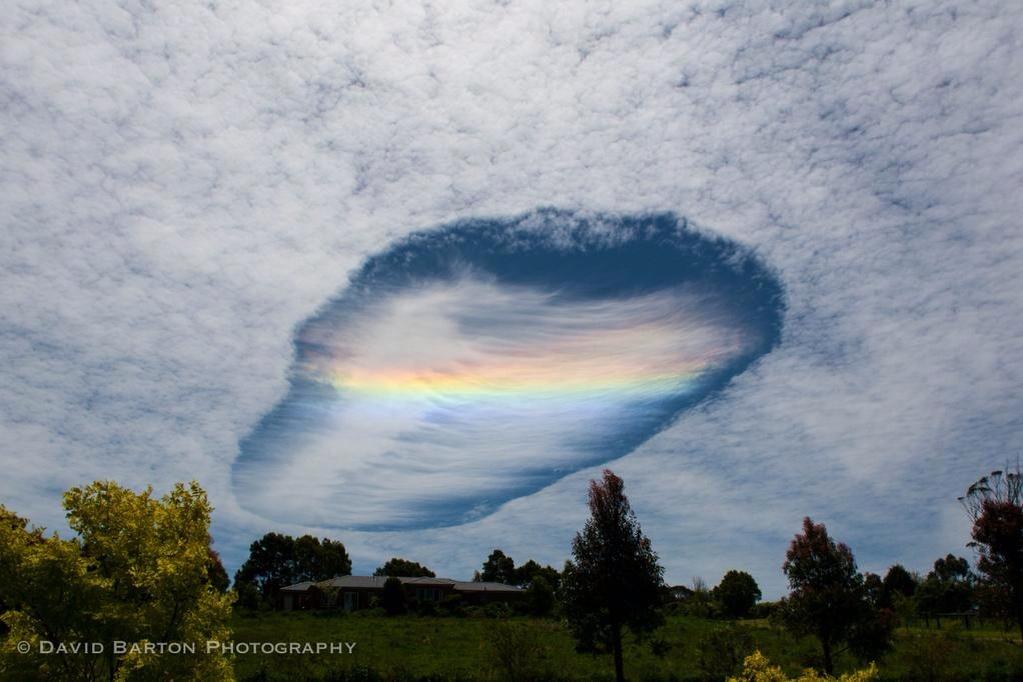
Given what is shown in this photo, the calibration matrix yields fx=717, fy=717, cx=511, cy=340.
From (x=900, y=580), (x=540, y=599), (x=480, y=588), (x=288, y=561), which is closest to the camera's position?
(x=540, y=599)

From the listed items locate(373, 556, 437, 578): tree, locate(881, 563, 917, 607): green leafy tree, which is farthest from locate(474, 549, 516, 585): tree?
locate(881, 563, 917, 607): green leafy tree

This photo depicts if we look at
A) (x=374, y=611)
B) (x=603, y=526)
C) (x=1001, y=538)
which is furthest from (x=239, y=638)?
(x=1001, y=538)

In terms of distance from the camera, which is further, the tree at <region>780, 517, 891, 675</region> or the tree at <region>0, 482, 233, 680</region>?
the tree at <region>780, 517, 891, 675</region>

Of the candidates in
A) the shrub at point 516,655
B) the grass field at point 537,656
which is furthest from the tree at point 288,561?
the shrub at point 516,655

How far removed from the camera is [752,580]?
108m

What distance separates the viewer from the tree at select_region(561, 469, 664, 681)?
33219mm

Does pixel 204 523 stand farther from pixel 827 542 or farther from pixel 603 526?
pixel 827 542

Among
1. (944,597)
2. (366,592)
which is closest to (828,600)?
(366,592)

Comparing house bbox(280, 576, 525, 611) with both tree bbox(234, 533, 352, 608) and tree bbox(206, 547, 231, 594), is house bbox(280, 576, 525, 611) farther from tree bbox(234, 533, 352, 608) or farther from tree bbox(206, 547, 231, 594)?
tree bbox(234, 533, 352, 608)

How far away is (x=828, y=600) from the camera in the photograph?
3331cm

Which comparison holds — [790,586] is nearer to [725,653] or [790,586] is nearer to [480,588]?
[725,653]

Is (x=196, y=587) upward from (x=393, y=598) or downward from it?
upward

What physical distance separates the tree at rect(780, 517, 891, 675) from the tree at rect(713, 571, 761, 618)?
150 ft

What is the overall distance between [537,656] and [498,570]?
10257 cm
